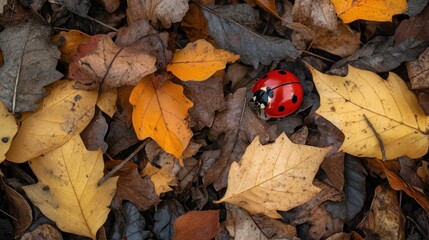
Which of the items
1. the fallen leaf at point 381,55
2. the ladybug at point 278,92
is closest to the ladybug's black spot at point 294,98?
the ladybug at point 278,92

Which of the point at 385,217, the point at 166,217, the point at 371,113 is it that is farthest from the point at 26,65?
the point at 385,217

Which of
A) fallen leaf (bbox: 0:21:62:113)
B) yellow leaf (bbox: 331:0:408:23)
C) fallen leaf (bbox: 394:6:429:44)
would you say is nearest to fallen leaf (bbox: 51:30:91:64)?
fallen leaf (bbox: 0:21:62:113)

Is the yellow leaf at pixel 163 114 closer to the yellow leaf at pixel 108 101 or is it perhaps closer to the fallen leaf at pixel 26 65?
the yellow leaf at pixel 108 101

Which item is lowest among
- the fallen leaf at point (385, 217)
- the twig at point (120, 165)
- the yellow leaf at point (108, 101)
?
the fallen leaf at point (385, 217)

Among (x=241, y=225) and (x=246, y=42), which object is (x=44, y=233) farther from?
(x=246, y=42)

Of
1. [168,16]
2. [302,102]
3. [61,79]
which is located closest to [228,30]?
[168,16]

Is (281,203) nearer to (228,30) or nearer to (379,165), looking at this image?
(379,165)

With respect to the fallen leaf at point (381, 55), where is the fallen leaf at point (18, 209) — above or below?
below
